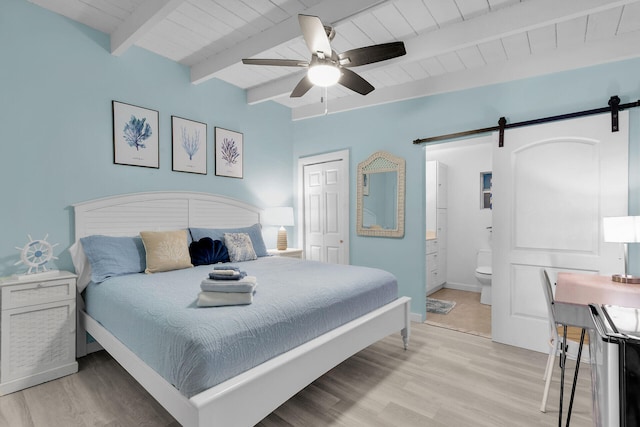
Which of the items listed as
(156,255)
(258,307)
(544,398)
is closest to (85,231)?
(156,255)

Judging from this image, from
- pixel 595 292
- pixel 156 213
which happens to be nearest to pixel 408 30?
pixel 595 292

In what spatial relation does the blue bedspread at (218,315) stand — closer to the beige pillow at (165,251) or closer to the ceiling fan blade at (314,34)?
the beige pillow at (165,251)

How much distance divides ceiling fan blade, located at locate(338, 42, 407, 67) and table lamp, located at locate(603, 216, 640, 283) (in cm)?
191

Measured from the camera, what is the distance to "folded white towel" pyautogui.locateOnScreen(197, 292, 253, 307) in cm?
178

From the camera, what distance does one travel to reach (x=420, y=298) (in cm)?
375

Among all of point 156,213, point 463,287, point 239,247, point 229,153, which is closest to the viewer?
point 156,213

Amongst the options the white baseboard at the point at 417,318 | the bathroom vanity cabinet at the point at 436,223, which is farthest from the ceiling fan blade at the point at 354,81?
the bathroom vanity cabinet at the point at 436,223

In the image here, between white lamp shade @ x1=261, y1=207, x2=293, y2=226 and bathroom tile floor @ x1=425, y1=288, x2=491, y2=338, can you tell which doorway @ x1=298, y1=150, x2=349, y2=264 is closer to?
white lamp shade @ x1=261, y1=207, x2=293, y2=226

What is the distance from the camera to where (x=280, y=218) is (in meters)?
4.36

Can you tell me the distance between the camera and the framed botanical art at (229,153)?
3941mm

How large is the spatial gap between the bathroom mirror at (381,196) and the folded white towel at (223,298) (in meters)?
2.52

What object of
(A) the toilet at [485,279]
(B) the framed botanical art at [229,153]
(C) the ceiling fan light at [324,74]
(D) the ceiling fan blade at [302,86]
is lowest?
(A) the toilet at [485,279]

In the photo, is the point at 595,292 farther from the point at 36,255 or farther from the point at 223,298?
the point at 36,255

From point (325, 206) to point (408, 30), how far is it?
2.52 m
